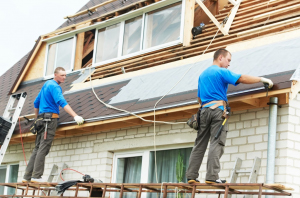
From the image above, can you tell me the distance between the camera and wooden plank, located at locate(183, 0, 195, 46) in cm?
1045

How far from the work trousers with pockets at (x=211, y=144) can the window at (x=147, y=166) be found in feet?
4.14

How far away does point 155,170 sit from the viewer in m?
8.70

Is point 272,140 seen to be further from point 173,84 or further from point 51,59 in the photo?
point 51,59

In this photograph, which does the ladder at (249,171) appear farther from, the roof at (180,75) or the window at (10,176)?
the window at (10,176)

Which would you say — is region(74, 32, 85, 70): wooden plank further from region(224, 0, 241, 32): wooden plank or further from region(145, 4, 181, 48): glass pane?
region(224, 0, 241, 32): wooden plank

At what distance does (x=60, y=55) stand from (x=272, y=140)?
7.61 meters

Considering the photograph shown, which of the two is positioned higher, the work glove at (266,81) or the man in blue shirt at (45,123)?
the work glove at (266,81)

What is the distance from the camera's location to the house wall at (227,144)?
22.9ft

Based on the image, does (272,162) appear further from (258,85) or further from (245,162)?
(258,85)

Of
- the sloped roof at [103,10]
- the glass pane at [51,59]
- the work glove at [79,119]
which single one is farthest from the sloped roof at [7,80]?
the work glove at [79,119]

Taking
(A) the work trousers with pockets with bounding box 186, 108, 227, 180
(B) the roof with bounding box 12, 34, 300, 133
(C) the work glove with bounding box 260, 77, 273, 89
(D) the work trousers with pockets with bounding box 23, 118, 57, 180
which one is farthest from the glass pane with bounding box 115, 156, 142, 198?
(C) the work glove with bounding box 260, 77, 273, 89

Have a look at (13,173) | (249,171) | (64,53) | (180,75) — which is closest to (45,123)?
(180,75)

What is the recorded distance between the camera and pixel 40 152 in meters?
9.07

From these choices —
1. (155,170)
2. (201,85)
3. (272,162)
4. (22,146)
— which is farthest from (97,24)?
(272,162)
